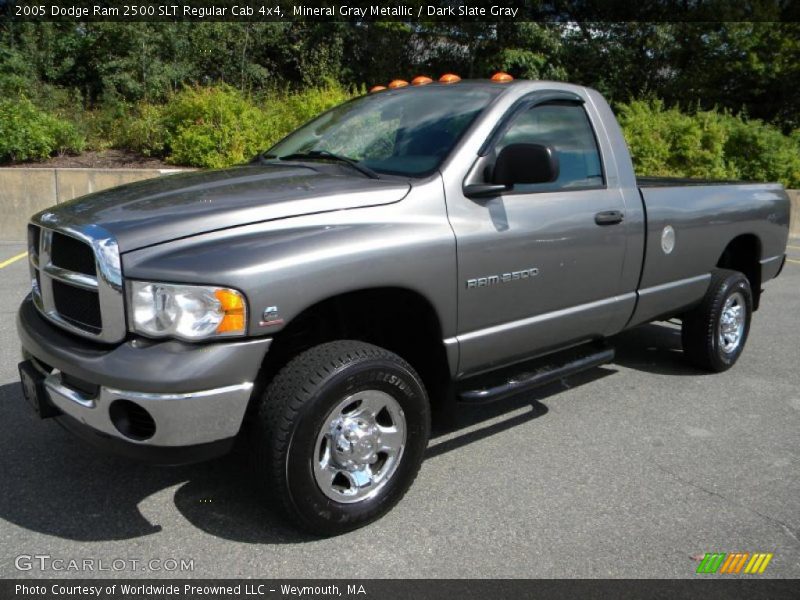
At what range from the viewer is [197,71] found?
→ 17.2 meters

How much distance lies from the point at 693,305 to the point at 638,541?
7.77ft

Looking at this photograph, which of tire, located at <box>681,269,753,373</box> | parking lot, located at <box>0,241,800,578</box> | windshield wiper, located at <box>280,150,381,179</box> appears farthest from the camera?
tire, located at <box>681,269,753,373</box>

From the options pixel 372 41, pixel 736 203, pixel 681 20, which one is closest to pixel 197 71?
pixel 372 41

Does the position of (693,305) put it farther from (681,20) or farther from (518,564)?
(681,20)

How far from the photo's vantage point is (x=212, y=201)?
2879mm

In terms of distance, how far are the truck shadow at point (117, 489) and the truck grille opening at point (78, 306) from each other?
0.82 m

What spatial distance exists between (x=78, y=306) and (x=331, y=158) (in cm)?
151

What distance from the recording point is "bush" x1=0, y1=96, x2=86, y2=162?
11047 millimetres

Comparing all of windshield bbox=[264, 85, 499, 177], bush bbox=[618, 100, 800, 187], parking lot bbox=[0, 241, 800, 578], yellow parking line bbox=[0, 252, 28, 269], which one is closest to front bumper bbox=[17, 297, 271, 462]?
parking lot bbox=[0, 241, 800, 578]

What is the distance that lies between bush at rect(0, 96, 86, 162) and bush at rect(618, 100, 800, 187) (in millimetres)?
10341

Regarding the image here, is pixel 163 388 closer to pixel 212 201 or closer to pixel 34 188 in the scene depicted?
pixel 212 201
